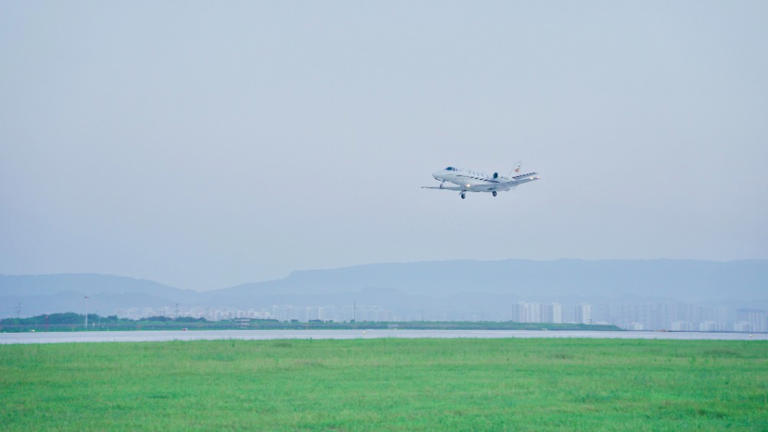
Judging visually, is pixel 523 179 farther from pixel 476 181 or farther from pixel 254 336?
pixel 254 336

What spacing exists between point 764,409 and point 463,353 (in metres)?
22.4

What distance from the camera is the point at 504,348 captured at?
169 feet

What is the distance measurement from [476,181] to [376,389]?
4190 cm

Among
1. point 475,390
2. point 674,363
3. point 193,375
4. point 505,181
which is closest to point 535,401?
point 475,390

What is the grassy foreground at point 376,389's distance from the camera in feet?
75.0

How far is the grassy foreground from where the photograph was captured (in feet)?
75.0

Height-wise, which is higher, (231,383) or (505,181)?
(505,181)

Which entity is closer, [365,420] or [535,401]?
[365,420]

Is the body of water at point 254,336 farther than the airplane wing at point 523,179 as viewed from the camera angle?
No

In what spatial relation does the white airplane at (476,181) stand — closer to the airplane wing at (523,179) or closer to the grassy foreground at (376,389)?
the airplane wing at (523,179)

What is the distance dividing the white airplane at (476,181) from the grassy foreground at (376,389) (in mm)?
22348

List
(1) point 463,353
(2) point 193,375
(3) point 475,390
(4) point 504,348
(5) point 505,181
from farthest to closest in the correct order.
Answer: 1. (5) point 505,181
2. (4) point 504,348
3. (1) point 463,353
4. (2) point 193,375
5. (3) point 475,390

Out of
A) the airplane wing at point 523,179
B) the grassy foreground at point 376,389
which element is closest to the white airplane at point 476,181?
the airplane wing at point 523,179

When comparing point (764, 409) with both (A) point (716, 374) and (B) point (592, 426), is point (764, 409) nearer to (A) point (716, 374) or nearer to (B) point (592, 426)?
(B) point (592, 426)
